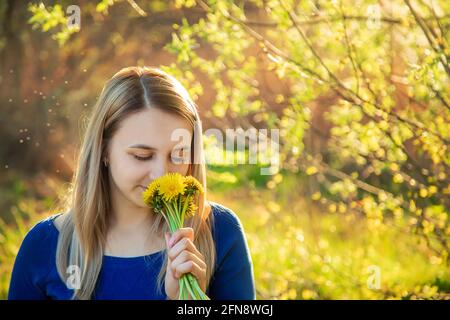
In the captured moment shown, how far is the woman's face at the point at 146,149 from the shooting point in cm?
172

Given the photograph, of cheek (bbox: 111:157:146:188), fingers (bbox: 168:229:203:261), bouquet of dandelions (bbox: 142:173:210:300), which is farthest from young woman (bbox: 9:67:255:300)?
fingers (bbox: 168:229:203:261)

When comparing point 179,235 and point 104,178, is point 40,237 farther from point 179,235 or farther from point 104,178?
point 179,235

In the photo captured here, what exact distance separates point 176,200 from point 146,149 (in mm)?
181

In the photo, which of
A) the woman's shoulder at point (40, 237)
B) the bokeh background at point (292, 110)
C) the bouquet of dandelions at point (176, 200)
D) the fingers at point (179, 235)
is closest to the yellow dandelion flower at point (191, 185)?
the bouquet of dandelions at point (176, 200)

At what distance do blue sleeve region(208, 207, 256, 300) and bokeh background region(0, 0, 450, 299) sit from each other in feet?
1.96

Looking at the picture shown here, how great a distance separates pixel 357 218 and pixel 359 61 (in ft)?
4.56

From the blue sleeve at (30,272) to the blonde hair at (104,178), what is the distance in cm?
4

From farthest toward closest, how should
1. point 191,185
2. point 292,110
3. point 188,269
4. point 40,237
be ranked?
point 292,110 → point 40,237 → point 191,185 → point 188,269

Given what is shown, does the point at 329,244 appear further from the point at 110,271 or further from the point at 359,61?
→ the point at 110,271

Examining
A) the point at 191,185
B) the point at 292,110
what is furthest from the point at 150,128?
the point at 292,110

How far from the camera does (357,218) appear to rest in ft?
12.2

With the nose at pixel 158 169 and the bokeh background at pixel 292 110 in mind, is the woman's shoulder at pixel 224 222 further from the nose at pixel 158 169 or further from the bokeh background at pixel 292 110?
the bokeh background at pixel 292 110

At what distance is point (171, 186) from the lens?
1.59 metres

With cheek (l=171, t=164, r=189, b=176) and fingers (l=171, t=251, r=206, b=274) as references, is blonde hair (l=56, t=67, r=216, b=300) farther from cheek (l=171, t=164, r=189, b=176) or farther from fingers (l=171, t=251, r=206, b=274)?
fingers (l=171, t=251, r=206, b=274)
